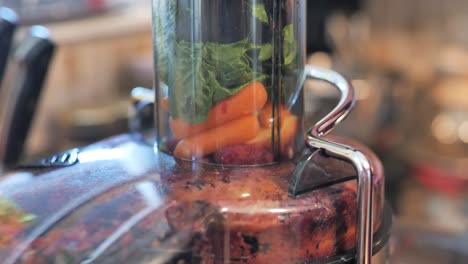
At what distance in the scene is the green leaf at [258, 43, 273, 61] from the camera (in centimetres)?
38

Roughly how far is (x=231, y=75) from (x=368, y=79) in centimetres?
97

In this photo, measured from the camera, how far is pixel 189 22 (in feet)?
1.26

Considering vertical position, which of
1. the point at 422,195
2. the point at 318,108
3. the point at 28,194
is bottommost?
the point at 422,195

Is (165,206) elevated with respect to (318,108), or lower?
elevated

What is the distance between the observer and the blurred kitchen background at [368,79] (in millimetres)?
1053

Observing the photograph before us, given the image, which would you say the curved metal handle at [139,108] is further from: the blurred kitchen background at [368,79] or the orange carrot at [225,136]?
the blurred kitchen background at [368,79]

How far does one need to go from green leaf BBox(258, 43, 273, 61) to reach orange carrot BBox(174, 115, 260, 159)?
35 mm

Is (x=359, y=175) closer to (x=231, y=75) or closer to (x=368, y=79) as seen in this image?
(x=231, y=75)

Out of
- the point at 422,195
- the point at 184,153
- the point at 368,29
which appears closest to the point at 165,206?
the point at 184,153

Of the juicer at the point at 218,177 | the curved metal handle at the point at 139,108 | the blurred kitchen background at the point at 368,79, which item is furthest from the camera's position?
the blurred kitchen background at the point at 368,79

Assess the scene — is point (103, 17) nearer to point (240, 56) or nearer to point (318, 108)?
point (318, 108)

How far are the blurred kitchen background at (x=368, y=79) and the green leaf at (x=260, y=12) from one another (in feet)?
1.43

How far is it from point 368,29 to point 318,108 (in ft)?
1.72

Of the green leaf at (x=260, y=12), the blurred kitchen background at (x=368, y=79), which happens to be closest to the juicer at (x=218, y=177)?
the green leaf at (x=260, y=12)
